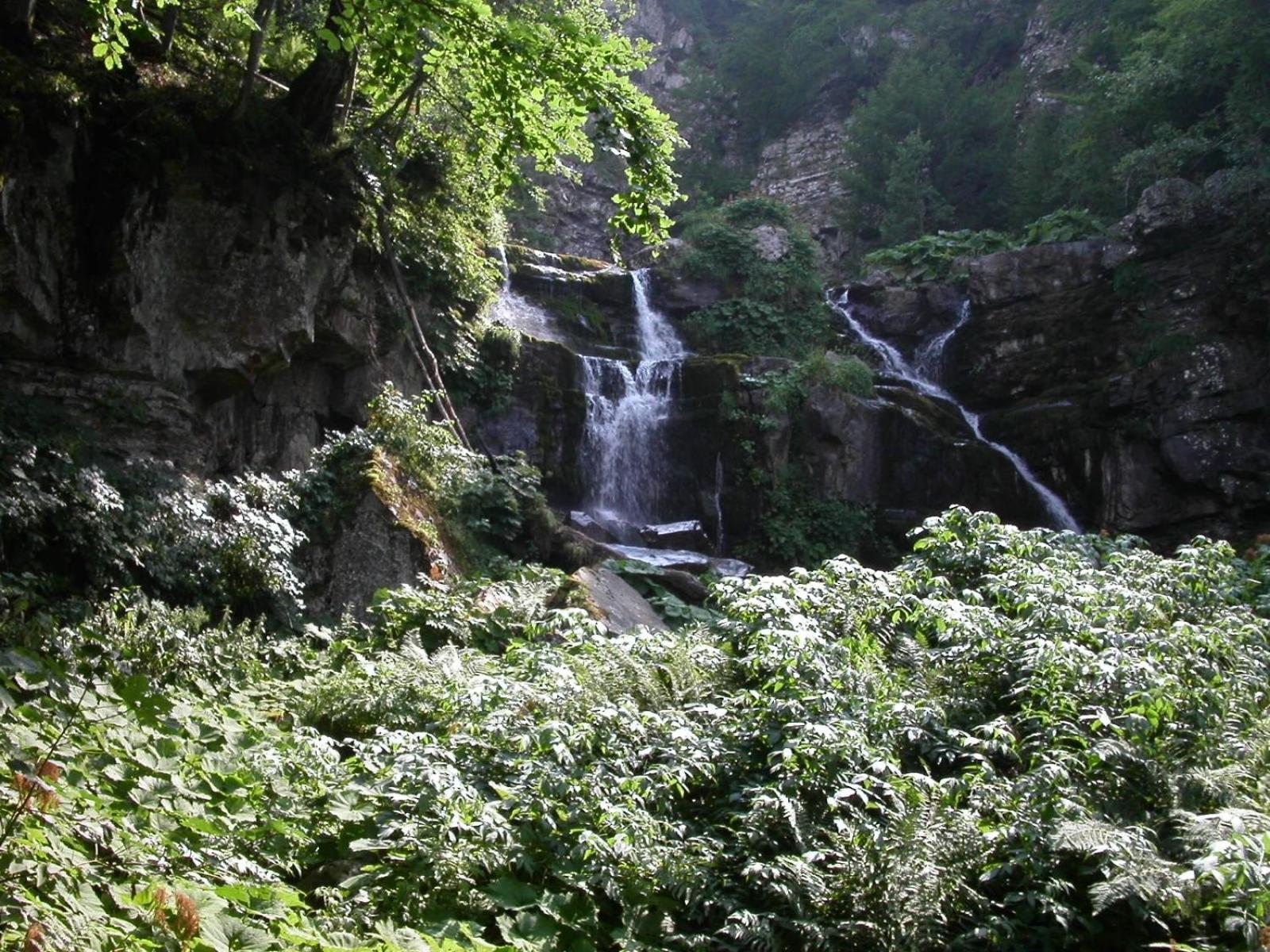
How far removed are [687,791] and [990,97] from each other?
31.3m

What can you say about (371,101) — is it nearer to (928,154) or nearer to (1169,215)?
(1169,215)

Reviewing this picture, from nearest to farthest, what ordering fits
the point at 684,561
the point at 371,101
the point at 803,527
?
the point at 371,101, the point at 684,561, the point at 803,527

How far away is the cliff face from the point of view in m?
8.33

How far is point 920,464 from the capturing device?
1800cm

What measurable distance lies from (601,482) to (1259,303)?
11391 millimetres

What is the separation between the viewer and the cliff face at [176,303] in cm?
833

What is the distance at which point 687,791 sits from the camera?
3.89 meters

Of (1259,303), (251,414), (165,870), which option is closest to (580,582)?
(251,414)

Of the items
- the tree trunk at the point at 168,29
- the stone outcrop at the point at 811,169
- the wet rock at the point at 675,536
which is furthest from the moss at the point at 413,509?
the stone outcrop at the point at 811,169

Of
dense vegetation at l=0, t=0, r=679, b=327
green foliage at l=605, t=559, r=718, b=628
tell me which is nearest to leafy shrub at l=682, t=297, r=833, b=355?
dense vegetation at l=0, t=0, r=679, b=327

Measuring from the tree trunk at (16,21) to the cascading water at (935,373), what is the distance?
1494 cm

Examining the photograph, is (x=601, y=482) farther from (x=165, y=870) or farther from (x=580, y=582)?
(x=165, y=870)

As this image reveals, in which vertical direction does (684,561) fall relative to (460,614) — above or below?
above

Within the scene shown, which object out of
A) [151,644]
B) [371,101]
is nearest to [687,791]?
[151,644]
